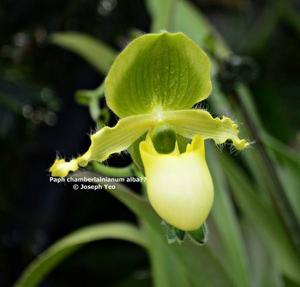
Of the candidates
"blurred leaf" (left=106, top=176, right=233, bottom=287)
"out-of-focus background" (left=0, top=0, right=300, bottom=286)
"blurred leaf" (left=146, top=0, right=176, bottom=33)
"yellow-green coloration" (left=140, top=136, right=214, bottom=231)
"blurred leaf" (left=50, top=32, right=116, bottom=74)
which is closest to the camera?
"yellow-green coloration" (left=140, top=136, right=214, bottom=231)

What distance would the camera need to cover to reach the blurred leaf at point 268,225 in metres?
0.81

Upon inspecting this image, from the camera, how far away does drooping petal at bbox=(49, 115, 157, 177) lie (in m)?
0.51

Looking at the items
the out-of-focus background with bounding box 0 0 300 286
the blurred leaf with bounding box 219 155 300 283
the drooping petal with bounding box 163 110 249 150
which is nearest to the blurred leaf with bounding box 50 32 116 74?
the out-of-focus background with bounding box 0 0 300 286

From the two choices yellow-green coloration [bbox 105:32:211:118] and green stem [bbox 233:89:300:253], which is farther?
green stem [bbox 233:89:300:253]

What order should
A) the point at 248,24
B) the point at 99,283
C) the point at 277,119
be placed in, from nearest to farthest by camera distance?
the point at 277,119 → the point at 99,283 → the point at 248,24

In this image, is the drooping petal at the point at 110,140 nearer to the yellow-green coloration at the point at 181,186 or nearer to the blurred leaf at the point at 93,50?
the yellow-green coloration at the point at 181,186

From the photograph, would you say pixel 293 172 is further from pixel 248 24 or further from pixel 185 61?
pixel 248 24

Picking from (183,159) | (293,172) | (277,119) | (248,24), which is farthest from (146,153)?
(248,24)

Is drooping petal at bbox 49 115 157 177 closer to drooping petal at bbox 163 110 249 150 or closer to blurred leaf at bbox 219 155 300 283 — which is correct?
drooping petal at bbox 163 110 249 150

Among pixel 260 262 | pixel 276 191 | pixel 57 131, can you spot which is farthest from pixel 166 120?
pixel 57 131

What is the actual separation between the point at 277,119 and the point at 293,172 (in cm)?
34

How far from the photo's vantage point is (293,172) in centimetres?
90

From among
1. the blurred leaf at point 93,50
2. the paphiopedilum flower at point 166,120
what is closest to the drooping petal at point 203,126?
the paphiopedilum flower at point 166,120

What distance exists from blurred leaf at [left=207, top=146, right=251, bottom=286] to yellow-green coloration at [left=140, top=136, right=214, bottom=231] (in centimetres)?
29
